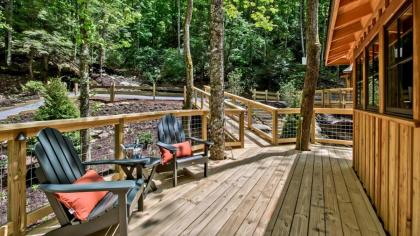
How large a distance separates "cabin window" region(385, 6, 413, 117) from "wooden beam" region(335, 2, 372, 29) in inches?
45.5

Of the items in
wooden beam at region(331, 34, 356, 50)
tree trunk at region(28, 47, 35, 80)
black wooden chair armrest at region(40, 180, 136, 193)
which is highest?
tree trunk at region(28, 47, 35, 80)

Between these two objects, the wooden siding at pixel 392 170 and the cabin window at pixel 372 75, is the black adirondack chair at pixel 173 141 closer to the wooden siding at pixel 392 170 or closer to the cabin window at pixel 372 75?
the wooden siding at pixel 392 170

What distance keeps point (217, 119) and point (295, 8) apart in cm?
2264

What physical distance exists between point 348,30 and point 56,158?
4659mm

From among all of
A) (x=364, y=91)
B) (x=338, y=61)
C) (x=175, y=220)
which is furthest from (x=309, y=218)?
(x=338, y=61)

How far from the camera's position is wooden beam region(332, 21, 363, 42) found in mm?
4448

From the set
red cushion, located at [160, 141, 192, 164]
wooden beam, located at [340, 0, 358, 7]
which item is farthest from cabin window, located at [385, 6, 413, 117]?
red cushion, located at [160, 141, 192, 164]

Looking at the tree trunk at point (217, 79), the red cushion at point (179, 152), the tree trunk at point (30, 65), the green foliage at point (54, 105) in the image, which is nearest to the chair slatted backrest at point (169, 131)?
the red cushion at point (179, 152)

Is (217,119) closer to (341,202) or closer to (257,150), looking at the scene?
(257,150)

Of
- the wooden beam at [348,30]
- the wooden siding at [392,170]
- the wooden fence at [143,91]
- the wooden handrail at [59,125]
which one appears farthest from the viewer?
the wooden fence at [143,91]

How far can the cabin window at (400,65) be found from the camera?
84.7 inches

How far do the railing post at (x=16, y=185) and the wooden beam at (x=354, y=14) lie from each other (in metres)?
4.01

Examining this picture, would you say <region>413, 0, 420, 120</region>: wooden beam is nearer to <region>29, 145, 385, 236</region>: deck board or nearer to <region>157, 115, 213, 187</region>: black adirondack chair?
<region>29, 145, 385, 236</region>: deck board

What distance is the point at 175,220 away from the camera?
8.79 ft
